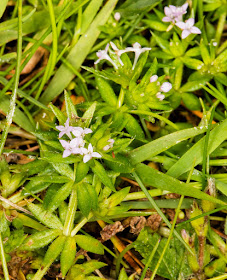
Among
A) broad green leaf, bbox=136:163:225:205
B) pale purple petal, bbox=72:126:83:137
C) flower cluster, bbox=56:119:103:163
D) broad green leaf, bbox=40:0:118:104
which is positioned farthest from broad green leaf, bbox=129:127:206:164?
broad green leaf, bbox=40:0:118:104

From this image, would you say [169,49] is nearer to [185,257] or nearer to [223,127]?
[223,127]

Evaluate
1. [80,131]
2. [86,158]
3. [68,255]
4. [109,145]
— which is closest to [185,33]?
[109,145]

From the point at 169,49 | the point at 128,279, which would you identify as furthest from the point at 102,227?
the point at 169,49

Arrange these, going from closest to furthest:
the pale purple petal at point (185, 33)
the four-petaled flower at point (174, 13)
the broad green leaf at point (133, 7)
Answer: the pale purple petal at point (185, 33)
the four-petaled flower at point (174, 13)
the broad green leaf at point (133, 7)

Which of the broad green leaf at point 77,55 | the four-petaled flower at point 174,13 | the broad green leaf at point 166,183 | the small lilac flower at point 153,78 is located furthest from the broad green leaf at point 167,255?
the four-petaled flower at point 174,13

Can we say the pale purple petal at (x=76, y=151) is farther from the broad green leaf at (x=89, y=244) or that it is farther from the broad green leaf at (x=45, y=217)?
the broad green leaf at (x=89, y=244)

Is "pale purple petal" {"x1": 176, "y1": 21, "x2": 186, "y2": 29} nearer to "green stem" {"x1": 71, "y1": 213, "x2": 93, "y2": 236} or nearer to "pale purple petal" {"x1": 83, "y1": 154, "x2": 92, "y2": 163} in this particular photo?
"pale purple petal" {"x1": 83, "y1": 154, "x2": 92, "y2": 163}
